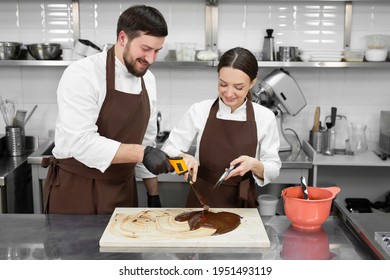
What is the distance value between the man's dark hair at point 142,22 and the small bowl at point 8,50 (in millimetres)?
1807

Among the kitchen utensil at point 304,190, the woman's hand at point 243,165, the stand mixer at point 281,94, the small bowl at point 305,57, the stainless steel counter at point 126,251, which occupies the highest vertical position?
the small bowl at point 305,57

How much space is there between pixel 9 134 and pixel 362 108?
2.61 m

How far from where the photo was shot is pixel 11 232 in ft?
5.64

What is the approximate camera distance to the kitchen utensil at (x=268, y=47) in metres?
3.50

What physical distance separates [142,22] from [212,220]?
2.65 ft

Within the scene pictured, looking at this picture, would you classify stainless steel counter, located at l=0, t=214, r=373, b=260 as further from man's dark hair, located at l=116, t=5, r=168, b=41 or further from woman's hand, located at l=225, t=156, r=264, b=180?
man's dark hair, located at l=116, t=5, r=168, b=41

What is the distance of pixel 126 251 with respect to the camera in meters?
1.55

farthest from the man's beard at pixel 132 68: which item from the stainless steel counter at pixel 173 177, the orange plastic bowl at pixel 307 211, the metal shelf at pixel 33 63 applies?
the metal shelf at pixel 33 63

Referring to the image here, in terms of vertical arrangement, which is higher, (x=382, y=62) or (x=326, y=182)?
(x=382, y=62)

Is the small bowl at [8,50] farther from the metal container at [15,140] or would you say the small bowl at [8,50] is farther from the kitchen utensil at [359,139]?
the kitchen utensil at [359,139]

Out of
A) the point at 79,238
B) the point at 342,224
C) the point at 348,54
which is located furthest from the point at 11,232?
the point at 348,54

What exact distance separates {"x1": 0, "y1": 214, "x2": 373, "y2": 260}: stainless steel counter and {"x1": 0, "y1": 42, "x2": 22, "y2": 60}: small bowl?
193cm

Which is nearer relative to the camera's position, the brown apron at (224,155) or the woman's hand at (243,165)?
the woman's hand at (243,165)

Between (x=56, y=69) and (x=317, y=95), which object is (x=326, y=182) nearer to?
(x=317, y=95)
